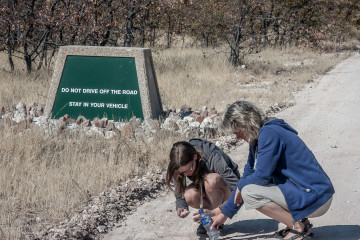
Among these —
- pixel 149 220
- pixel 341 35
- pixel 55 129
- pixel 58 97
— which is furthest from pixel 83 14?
pixel 341 35

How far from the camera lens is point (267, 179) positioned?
4004 mm

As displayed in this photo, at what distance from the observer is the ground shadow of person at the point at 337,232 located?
450 cm

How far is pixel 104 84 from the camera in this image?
336 inches

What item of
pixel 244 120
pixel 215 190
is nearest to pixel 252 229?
pixel 215 190

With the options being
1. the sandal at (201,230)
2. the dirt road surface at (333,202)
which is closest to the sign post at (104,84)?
the dirt road surface at (333,202)

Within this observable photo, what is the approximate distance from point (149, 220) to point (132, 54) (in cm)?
376

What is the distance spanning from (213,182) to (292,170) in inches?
26.8

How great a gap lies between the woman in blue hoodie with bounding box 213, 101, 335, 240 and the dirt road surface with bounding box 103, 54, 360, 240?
24.5 inches

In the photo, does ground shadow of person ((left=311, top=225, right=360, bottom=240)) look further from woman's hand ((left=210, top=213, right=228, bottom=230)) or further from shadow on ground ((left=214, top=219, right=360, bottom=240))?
woman's hand ((left=210, top=213, right=228, bottom=230))

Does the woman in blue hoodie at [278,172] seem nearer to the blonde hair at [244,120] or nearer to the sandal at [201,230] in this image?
the blonde hair at [244,120]

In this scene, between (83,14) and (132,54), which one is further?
(83,14)

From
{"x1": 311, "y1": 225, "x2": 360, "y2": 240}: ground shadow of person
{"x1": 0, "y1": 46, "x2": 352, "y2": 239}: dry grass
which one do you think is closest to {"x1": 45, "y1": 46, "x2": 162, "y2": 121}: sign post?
{"x1": 0, "y1": 46, "x2": 352, "y2": 239}: dry grass

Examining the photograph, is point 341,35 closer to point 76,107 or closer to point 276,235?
point 76,107

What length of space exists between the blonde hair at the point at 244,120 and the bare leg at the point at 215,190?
0.55 m
